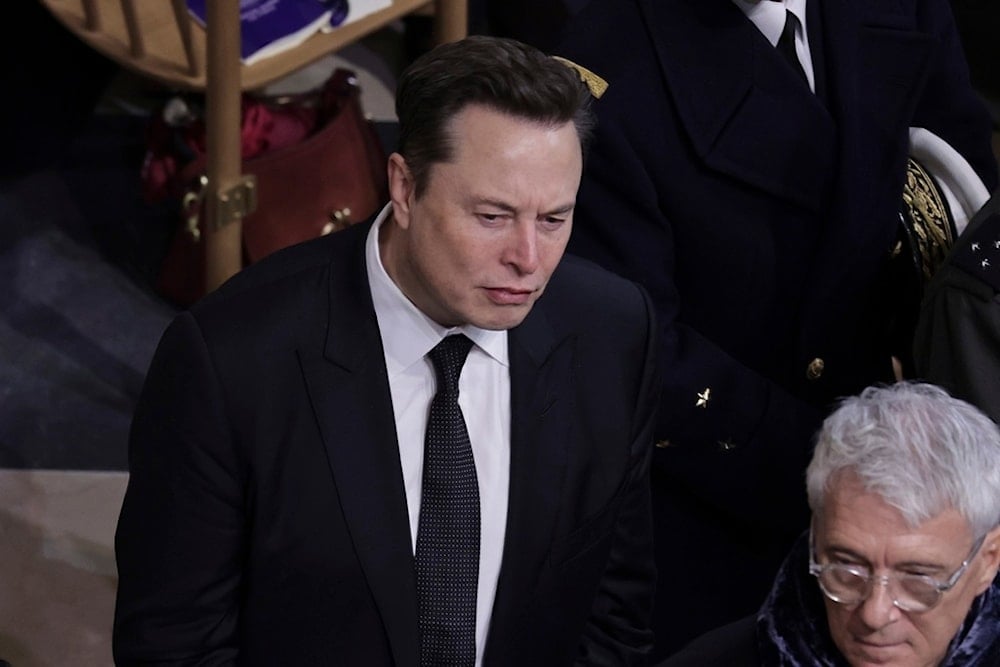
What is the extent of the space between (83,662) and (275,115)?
1268mm

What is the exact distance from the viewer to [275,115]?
3.82 metres

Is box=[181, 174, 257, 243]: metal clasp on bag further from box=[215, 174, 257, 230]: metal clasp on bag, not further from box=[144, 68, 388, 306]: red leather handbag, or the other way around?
box=[144, 68, 388, 306]: red leather handbag

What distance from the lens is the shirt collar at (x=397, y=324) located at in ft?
6.50

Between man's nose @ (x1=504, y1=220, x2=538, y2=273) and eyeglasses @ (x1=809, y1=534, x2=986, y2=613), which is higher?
man's nose @ (x1=504, y1=220, x2=538, y2=273)

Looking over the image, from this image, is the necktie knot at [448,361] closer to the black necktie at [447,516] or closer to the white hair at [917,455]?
the black necktie at [447,516]

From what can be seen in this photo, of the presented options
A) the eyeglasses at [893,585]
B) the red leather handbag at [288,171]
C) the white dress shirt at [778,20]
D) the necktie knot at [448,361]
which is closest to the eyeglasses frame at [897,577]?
the eyeglasses at [893,585]

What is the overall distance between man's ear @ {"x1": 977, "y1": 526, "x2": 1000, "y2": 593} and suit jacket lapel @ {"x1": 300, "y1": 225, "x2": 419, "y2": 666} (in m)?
0.59

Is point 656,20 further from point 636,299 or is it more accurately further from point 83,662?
point 83,662

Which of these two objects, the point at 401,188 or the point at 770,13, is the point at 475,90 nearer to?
the point at 401,188

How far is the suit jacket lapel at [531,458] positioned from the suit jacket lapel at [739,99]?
386mm

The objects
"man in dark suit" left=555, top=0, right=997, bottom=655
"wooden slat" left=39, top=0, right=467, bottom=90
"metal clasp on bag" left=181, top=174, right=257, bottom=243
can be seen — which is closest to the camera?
"man in dark suit" left=555, top=0, right=997, bottom=655

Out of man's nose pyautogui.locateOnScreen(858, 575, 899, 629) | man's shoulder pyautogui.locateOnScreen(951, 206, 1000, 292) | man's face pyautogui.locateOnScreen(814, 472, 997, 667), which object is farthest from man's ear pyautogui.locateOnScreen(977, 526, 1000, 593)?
man's shoulder pyautogui.locateOnScreen(951, 206, 1000, 292)

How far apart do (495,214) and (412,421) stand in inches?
11.5

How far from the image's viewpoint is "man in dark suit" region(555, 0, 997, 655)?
89.9 inches
